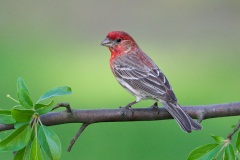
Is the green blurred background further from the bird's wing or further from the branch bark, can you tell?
the branch bark

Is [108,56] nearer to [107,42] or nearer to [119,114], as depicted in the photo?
[107,42]

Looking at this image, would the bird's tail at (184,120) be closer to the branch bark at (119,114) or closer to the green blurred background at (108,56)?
the branch bark at (119,114)

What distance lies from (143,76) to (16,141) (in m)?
2.70

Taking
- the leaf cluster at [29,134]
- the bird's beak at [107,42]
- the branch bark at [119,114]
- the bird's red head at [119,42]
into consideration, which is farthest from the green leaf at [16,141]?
the bird's beak at [107,42]

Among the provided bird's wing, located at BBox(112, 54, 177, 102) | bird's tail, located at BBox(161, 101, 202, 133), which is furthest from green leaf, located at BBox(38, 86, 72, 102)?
bird's wing, located at BBox(112, 54, 177, 102)

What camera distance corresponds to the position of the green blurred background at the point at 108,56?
9742mm

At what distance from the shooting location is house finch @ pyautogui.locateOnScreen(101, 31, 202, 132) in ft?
17.1

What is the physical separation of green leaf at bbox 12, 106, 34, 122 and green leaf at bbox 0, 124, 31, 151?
0.05 m

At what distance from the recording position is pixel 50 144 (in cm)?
305

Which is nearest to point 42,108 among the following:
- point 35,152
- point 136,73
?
point 35,152

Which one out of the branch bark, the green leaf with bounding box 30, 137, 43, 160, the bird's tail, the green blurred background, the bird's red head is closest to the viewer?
the green leaf with bounding box 30, 137, 43, 160

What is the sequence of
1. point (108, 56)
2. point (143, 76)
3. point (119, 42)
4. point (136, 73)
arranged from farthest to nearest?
point (108, 56) < point (119, 42) < point (136, 73) < point (143, 76)

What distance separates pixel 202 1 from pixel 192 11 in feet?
3.44

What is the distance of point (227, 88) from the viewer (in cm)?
1241
